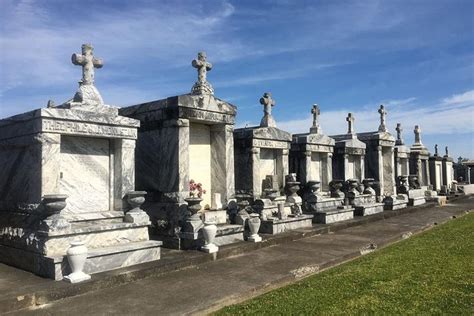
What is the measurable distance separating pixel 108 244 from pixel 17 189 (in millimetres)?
1966

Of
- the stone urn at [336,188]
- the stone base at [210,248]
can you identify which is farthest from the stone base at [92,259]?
the stone urn at [336,188]

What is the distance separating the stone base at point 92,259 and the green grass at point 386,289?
2.41 meters

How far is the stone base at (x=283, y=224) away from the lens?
32.5ft

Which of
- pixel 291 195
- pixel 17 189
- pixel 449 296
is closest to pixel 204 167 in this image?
pixel 291 195

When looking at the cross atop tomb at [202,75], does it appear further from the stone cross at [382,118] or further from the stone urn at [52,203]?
the stone cross at [382,118]

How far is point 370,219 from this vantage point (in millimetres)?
12969

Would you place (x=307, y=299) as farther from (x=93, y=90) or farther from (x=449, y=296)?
(x=93, y=90)

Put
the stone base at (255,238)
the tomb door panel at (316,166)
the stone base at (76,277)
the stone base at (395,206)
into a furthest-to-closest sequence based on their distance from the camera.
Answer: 1. the stone base at (395,206)
2. the tomb door panel at (316,166)
3. the stone base at (255,238)
4. the stone base at (76,277)

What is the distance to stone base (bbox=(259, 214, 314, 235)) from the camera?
390 inches

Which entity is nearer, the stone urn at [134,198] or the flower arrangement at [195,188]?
the stone urn at [134,198]

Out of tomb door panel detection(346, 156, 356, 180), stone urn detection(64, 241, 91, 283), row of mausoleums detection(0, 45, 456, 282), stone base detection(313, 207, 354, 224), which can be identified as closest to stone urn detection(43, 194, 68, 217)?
row of mausoleums detection(0, 45, 456, 282)

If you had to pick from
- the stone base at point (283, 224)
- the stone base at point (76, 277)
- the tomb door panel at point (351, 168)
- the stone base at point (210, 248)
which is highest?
the tomb door panel at point (351, 168)

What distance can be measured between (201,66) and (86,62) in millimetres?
2953

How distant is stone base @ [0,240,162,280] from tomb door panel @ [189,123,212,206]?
2863 millimetres
